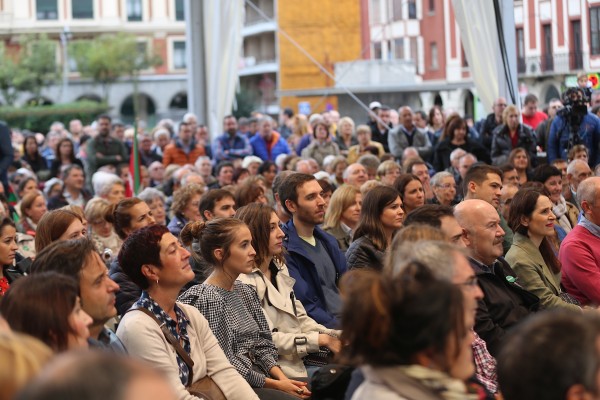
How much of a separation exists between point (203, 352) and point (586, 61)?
1189 centimetres

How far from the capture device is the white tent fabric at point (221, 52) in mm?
14719

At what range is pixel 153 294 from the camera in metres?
4.48

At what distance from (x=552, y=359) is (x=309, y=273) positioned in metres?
3.58

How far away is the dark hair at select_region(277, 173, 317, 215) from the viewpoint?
6.38m

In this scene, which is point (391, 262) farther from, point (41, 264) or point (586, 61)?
point (586, 61)

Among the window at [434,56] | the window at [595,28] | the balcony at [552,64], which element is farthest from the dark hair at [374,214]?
the window at [434,56]

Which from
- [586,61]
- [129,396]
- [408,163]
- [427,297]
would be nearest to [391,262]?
[427,297]

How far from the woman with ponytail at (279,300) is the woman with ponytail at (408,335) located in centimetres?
247

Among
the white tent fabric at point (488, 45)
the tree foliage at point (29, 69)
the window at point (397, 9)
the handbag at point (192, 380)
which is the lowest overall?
the handbag at point (192, 380)

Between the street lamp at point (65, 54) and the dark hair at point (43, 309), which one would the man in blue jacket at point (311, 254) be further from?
the street lamp at point (65, 54)

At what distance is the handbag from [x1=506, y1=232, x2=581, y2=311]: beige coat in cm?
193

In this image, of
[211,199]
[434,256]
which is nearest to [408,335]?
[434,256]

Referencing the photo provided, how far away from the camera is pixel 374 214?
20.1 feet

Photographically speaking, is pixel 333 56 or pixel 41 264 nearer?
pixel 41 264
